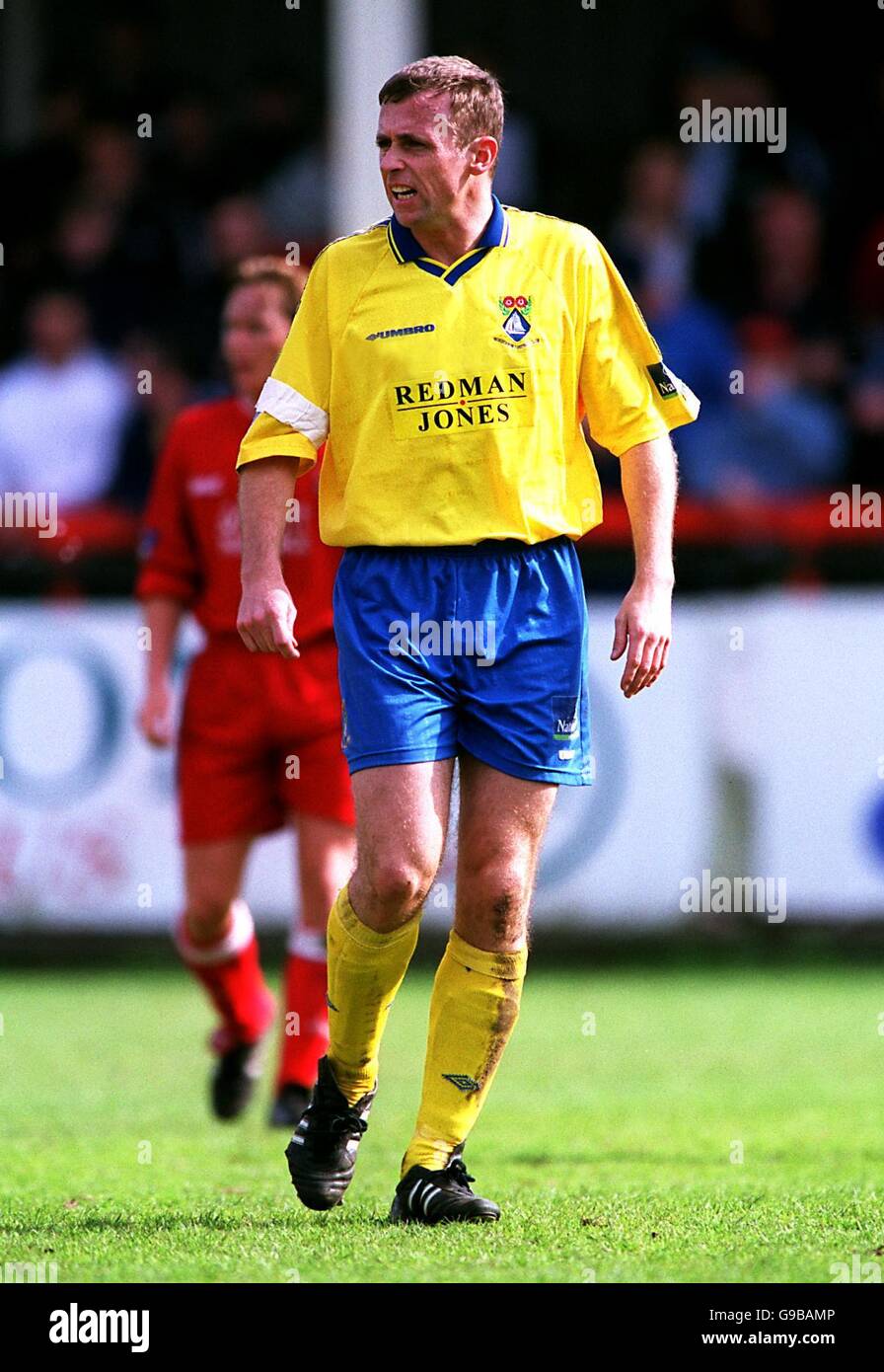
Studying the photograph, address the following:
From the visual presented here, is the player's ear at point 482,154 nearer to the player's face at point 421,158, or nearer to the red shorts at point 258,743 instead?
the player's face at point 421,158

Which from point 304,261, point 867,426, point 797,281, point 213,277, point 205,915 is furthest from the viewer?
point 213,277

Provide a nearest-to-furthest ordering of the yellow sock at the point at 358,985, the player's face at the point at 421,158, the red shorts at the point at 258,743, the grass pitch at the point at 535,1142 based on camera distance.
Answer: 1. the grass pitch at the point at 535,1142
2. the player's face at the point at 421,158
3. the yellow sock at the point at 358,985
4. the red shorts at the point at 258,743

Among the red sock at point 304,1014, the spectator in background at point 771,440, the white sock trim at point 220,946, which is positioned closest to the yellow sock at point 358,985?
the red sock at point 304,1014

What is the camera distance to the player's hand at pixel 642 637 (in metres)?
4.57

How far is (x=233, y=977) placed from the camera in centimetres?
703

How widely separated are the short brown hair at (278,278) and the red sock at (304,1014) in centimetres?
192

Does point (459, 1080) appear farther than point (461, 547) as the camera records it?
Yes

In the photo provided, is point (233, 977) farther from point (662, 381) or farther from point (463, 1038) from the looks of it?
point (662, 381)

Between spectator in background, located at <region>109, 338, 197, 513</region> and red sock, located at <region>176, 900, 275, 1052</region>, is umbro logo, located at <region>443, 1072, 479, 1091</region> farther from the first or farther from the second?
spectator in background, located at <region>109, 338, 197, 513</region>

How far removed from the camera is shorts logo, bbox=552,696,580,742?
4.74m

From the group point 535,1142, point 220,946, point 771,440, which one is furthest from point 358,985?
point 771,440

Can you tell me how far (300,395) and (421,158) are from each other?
560mm

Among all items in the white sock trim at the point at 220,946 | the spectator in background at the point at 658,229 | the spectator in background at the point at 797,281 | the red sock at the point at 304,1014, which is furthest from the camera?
the spectator in background at the point at 658,229

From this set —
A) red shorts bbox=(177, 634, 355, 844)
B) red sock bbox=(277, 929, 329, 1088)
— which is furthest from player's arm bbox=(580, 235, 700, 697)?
red sock bbox=(277, 929, 329, 1088)
